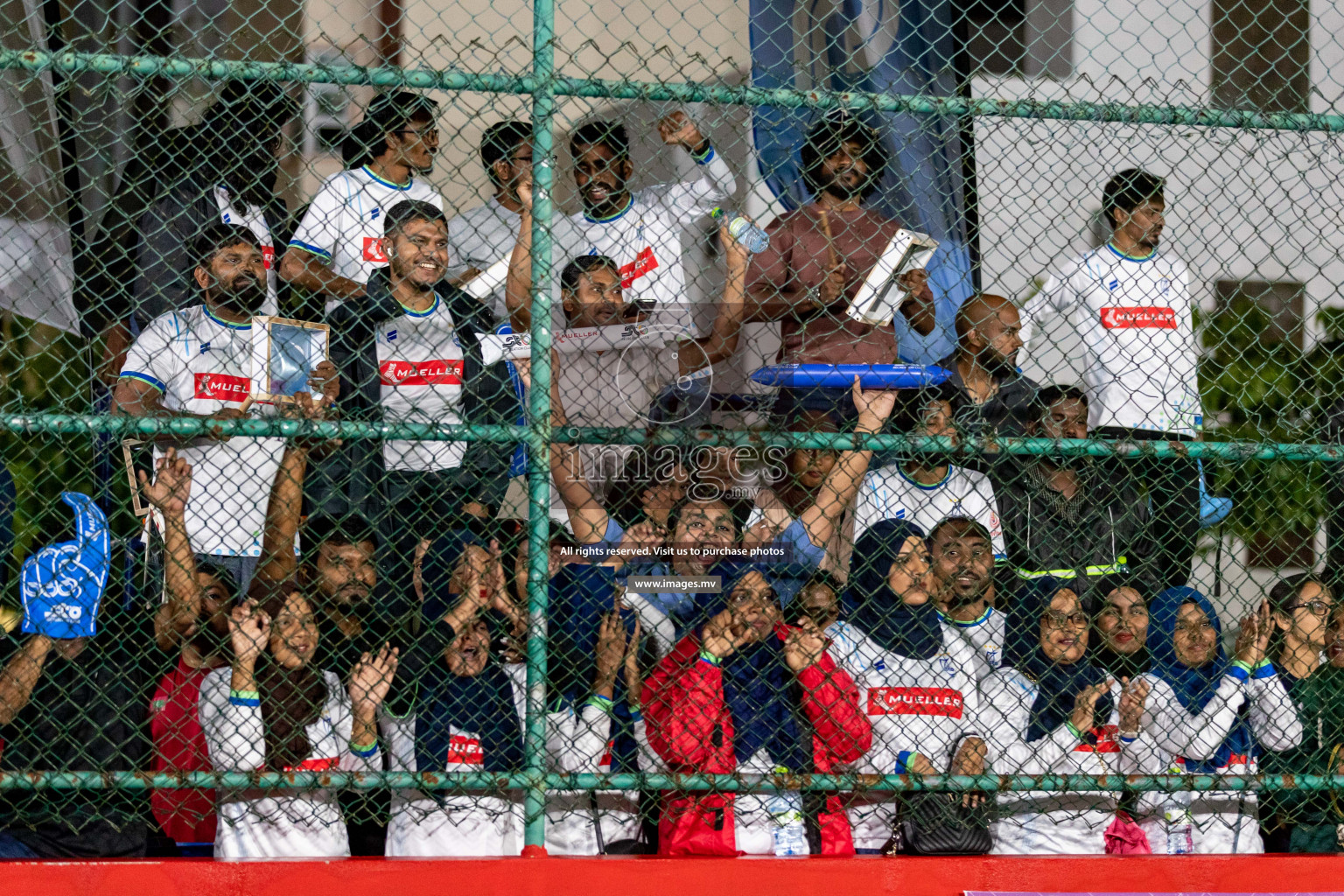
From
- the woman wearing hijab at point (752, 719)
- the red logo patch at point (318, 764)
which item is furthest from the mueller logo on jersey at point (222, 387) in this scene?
the woman wearing hijab at point (752, 719)

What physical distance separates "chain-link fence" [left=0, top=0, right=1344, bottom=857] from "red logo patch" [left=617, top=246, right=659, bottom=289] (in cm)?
5

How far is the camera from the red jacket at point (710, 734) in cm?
371

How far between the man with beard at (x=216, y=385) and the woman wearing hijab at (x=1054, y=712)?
2.16m

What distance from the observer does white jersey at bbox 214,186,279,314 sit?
176 inches

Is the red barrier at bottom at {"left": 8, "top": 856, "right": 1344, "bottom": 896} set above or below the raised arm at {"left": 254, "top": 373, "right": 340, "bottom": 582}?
below

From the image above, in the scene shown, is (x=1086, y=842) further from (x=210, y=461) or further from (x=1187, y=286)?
(x=210, y=461)

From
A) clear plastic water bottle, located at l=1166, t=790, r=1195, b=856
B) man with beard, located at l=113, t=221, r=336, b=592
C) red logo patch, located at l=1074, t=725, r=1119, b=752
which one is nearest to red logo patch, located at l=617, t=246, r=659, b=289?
man with beard, located at l=113, t=221, r=336, b=592

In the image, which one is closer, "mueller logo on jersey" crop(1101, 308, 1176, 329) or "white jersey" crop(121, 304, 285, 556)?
"white jersey" crop(121, 304, 285, 556)

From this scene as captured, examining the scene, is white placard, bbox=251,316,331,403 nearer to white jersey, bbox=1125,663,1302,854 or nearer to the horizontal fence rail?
the horizontal fence rail

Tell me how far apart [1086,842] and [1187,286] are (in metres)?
1.89

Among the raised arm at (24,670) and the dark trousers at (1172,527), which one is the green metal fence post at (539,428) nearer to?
the raised arm at (24,670)

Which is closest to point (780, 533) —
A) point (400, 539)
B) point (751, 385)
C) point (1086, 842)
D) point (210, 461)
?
point (751, 385)

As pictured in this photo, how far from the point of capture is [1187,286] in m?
4.81

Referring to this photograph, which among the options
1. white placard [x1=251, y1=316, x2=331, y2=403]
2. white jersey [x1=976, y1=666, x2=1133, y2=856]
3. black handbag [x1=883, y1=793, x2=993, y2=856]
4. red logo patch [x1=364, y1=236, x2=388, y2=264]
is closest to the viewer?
white placard [x1=251, y1=316, x2=331, y2=403]
